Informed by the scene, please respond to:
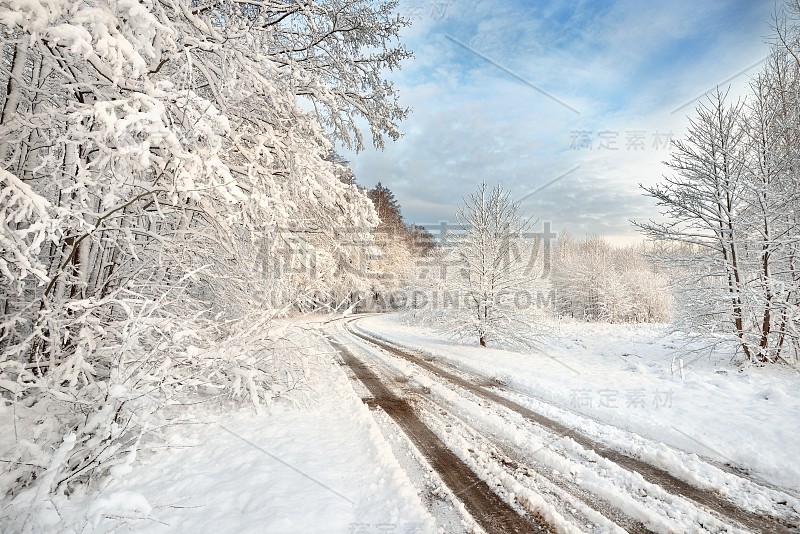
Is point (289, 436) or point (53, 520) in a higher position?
point (53, 520)

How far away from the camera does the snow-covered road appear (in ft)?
9.83

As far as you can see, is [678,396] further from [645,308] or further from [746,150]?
[645,308]

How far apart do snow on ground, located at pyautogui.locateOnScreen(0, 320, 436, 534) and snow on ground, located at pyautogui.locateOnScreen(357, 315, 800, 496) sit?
3181 millimetres

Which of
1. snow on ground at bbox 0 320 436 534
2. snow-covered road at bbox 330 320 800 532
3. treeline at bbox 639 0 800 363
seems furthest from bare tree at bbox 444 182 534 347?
snow on ground at bbox 0 320 436 534

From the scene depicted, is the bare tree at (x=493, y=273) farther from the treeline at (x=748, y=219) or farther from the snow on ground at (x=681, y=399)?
the treeline at (x=748, y=219)

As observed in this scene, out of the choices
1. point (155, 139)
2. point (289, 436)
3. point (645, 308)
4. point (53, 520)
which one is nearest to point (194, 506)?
point (53, 520)

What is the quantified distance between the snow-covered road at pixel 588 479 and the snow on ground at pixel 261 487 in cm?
54

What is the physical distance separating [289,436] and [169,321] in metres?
2.45

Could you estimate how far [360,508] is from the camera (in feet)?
10.4

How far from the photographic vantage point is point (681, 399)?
6270 mm

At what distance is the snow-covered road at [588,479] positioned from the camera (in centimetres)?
300

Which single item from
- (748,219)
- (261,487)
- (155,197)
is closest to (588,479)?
(261,487)

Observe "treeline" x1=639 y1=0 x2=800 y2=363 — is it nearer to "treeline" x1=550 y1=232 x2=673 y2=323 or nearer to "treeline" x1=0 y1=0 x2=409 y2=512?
"treeline" x1=0 y1=0 x2=409 y2=512

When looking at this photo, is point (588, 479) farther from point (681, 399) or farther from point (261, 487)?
point (681, 399)
